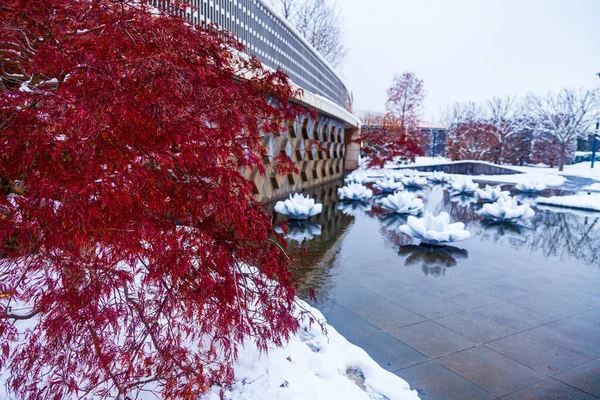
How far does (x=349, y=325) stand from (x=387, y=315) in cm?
52

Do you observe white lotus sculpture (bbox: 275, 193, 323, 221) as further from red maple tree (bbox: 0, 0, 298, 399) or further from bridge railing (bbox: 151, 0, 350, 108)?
red maple tree (bbox: 0, 0, 298, 399)

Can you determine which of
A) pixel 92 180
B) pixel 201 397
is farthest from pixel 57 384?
pixel 92 180

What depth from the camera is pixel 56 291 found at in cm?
201

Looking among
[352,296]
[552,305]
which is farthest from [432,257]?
[352,296]

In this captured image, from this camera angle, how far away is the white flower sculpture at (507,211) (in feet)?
34.4

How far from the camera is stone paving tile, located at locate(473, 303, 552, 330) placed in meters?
4.61

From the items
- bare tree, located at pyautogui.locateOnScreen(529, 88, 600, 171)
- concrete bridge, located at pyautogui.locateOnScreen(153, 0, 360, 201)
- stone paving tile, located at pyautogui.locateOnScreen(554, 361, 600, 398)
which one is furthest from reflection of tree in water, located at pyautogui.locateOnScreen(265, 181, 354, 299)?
bare tree, located at pyautogui.locateOnScreen(529, 88, 600, 171)

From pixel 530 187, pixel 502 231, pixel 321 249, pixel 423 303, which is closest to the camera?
pixel 423 303

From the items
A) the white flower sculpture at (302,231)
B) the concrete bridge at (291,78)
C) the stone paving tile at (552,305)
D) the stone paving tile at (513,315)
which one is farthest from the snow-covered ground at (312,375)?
the white flower sculpture at (302,231)

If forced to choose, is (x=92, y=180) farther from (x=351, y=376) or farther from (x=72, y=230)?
(x=351, y=376)

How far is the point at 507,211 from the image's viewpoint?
10.5 meters

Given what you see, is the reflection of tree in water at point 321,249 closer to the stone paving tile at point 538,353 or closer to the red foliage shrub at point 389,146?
the stone paving tile at point 538,353

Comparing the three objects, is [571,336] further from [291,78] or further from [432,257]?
[291,78]

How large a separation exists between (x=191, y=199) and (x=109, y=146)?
0.49 meters
